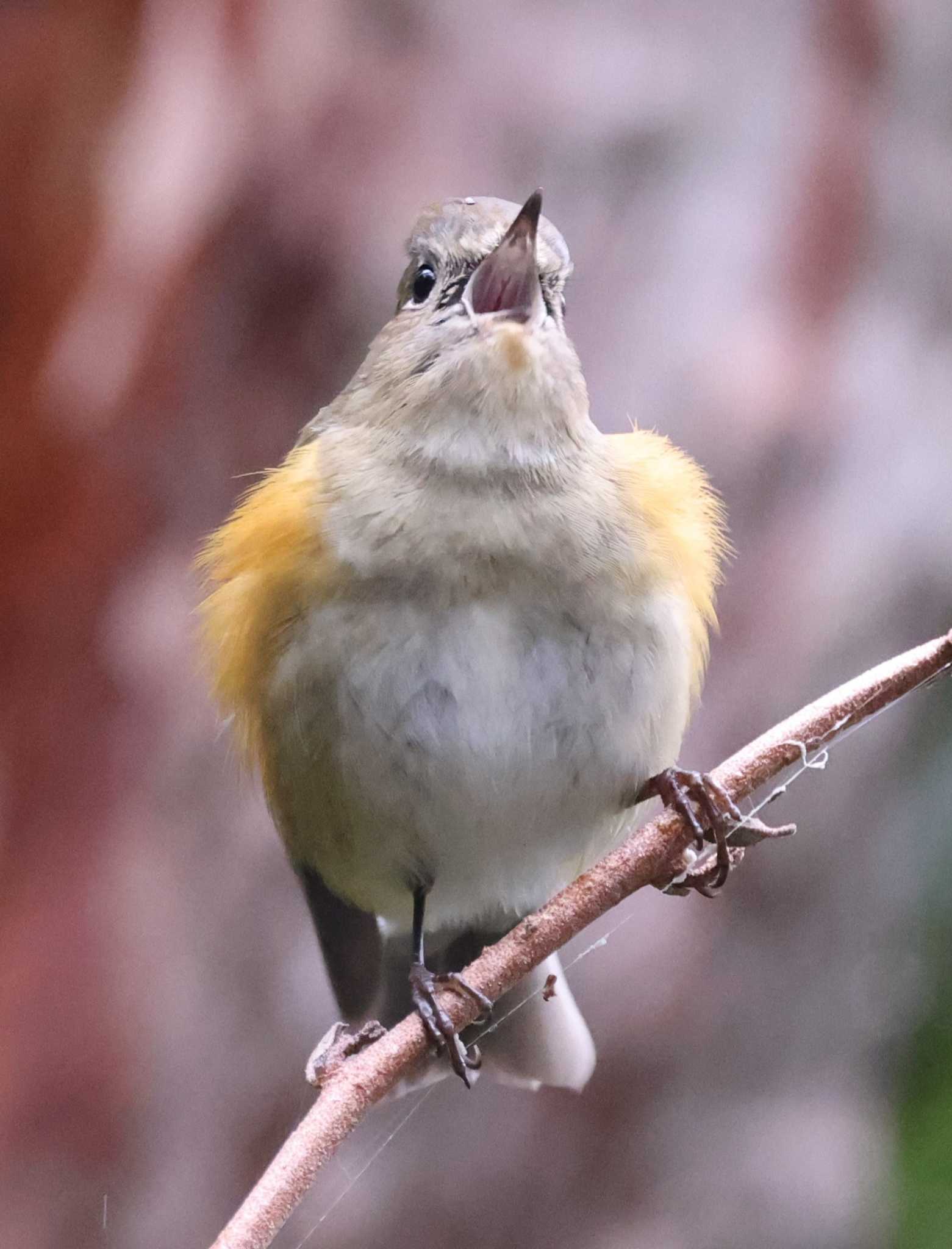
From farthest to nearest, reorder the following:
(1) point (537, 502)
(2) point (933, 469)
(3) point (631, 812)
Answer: (2) point (933, 469), (3) point (631, 812), (1) point (537, 502)

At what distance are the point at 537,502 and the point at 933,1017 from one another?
0.50 metres

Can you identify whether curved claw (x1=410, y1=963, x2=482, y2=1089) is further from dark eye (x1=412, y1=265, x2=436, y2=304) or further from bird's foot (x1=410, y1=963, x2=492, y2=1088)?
dark eye (x1=412, y1=265, x2=436, y2=304)

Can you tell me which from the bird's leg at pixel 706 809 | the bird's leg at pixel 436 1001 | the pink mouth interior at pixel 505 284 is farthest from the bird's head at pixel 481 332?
the bird's leg at pixel 436 1001

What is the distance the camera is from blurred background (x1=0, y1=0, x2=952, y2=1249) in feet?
3.68

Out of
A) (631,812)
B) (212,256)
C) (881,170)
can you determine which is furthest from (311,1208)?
(881,170)

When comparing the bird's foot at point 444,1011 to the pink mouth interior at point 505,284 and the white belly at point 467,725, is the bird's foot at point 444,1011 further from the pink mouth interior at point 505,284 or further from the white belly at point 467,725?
the pink mouth interior at point 505,284

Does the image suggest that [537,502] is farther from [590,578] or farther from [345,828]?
[345,828]

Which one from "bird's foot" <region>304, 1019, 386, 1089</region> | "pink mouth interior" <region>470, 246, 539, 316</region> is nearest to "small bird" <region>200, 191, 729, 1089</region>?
"pink mouth interior" <region>470, 246, 539, 316</region>

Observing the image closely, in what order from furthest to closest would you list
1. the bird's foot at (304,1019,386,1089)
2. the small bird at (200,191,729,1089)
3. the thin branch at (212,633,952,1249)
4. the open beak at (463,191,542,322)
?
1. the small bird at (200,191,729,1089)
2. the open beak at (463,191,542,322)
3. the bird's foot at (304,1019,386,1089)
4. the thin branch at (212,633,952,1249)

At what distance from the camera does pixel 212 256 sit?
1135 mm

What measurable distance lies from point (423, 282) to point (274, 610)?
0.79 feet

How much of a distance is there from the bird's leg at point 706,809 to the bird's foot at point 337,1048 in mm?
196

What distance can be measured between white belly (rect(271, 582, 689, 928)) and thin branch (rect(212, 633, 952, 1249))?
245mm

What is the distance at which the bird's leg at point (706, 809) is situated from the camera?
2.45ft
